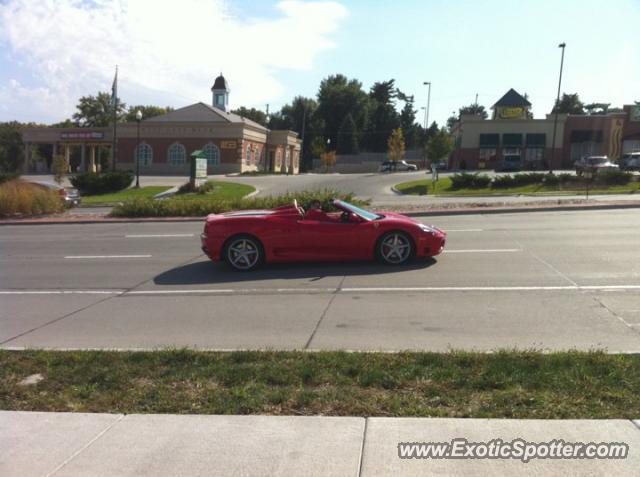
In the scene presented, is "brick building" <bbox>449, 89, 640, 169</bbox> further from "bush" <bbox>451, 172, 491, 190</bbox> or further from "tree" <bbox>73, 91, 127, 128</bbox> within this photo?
"tree" <bbox>73, 91, 127, 128</bbox>

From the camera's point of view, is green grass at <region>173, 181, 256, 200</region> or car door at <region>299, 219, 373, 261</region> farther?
green grass at <region>173, 181, 256, 200</region>

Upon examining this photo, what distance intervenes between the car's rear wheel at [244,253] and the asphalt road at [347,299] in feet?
0.88

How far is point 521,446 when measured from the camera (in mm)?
3576

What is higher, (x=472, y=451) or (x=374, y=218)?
(x=374, y=218)

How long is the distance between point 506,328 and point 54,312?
5.91 metres

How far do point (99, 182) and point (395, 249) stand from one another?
3079cm

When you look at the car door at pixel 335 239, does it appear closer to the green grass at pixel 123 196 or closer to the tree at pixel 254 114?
the green grass at pixel 123 196

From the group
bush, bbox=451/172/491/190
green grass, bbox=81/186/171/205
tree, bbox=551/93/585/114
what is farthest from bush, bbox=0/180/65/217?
tree, bbox=551/93/585/114

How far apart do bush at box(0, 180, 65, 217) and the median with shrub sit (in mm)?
19241

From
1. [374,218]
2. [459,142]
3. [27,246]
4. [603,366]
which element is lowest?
[27,246]

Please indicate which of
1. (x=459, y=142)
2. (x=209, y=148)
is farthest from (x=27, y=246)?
(x=459, y=142)

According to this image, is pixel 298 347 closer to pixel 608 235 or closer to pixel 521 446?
pixel 521 446

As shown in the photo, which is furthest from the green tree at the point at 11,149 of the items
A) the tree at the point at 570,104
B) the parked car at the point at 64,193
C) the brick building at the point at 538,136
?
the tree at the point at 570,104

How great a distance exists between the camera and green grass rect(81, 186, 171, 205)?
31667 mm
